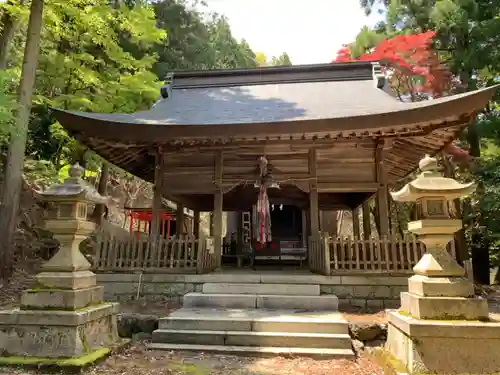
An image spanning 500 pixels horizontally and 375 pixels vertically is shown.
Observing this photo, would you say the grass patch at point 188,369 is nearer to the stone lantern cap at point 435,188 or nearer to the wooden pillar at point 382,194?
the stone lantern cap at point 435,188

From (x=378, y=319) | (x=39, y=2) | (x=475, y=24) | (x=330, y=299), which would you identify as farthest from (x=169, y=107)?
(x=475, y=24)

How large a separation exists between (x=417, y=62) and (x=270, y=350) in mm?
13091

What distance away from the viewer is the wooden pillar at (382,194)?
9000 mm

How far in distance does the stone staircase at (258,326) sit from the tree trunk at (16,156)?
498 centimetres

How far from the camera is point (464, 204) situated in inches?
555

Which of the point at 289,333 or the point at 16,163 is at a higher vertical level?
the point at 16,163

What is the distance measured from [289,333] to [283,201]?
27.3 ft

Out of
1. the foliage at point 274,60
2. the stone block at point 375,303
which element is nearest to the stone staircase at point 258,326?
the stone block at point 375,303

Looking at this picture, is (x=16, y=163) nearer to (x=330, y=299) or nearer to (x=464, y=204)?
(x=330, y=299)

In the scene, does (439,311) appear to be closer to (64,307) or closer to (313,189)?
(64,307)

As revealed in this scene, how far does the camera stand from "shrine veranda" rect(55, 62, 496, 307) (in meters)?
7.87

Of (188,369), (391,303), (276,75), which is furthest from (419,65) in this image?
(188,369)

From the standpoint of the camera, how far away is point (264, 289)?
7598mm

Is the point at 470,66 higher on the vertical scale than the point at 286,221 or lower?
higher
